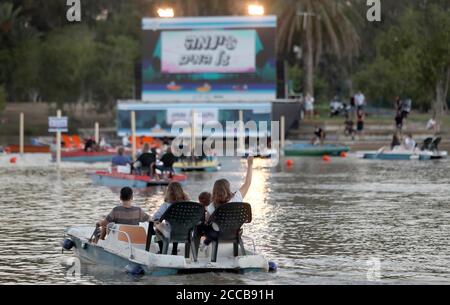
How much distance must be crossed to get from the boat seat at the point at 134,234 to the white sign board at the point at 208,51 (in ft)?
203

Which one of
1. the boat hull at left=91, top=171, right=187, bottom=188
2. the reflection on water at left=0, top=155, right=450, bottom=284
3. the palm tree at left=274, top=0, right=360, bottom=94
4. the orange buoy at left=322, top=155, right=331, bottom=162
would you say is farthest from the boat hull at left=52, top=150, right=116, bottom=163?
the palm tree at left=274, top=0, right=360, bottom=94

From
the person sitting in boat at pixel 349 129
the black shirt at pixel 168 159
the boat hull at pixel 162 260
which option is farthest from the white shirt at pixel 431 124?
the boat hull at pixel 162 260

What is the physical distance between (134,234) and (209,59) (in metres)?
62.8

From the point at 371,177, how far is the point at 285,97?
116ft

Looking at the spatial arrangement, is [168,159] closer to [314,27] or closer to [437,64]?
[437,64]

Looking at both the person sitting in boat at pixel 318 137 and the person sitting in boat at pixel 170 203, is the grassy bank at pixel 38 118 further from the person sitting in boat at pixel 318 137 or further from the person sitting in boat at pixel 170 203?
the person sitting in boat at pixel 170 203

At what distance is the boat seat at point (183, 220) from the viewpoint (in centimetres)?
2277

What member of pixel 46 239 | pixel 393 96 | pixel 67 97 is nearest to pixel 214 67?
pixel 393 96

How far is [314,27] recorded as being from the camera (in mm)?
91375

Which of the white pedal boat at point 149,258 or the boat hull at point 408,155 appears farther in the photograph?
the boat hull at point 408,155

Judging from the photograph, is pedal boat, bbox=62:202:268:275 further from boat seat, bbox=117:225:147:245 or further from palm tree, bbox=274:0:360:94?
palm tree, bbox=274:0:360:94

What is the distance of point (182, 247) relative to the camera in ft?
77.4

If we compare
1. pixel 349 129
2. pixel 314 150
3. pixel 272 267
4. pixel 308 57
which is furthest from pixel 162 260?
pixel 308 57
